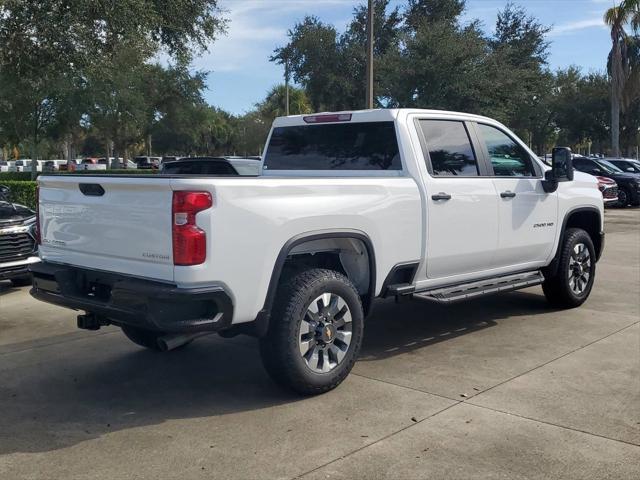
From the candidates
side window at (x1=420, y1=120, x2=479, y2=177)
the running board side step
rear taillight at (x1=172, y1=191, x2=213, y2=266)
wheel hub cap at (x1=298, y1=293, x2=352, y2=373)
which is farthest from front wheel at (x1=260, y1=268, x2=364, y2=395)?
side window at (x1=420, y1=120, x2=479, y2=177)

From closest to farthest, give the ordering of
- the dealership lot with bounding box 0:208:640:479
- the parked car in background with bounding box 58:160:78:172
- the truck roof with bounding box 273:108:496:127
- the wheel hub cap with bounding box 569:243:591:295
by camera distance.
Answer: the dealership lot with bounding box 0:208:640:479 → the truck roof with bounding box 273:108:496:127 → the wheel hub cap with bounding box 569:243:591:295 → the parked car in background with bounding box 58:160:78:172

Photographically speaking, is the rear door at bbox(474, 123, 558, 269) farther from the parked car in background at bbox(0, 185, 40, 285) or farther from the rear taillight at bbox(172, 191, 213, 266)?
the parked car in background at bbox(0, 185, 40, 285)

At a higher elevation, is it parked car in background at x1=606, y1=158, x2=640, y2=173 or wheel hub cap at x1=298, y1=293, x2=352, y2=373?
parked car in background at x1=606, y1=158, x2=640, y2=173

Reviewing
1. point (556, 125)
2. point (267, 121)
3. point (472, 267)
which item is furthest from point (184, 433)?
point (267, 121)

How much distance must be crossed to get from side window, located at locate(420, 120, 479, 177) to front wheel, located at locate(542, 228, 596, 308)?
5.55 feet

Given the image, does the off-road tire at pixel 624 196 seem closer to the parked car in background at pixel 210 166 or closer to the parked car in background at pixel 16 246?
the parked car in background at pixel 210 166

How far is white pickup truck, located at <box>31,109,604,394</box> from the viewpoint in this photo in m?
4.11

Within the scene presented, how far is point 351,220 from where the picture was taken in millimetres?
4809

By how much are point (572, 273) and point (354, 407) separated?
3751mm

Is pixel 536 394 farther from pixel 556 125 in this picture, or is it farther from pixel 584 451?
pixel 556 125

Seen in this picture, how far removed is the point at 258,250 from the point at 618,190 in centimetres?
2186

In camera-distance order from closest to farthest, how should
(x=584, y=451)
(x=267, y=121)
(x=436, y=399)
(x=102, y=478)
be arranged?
1. (x=102, y=478)
2. (x=584, y=451)
3. (x=436, y=399)
4. (x=267, y=121)

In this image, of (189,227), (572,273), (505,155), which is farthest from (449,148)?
(189,227)

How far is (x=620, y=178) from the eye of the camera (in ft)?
77.4
